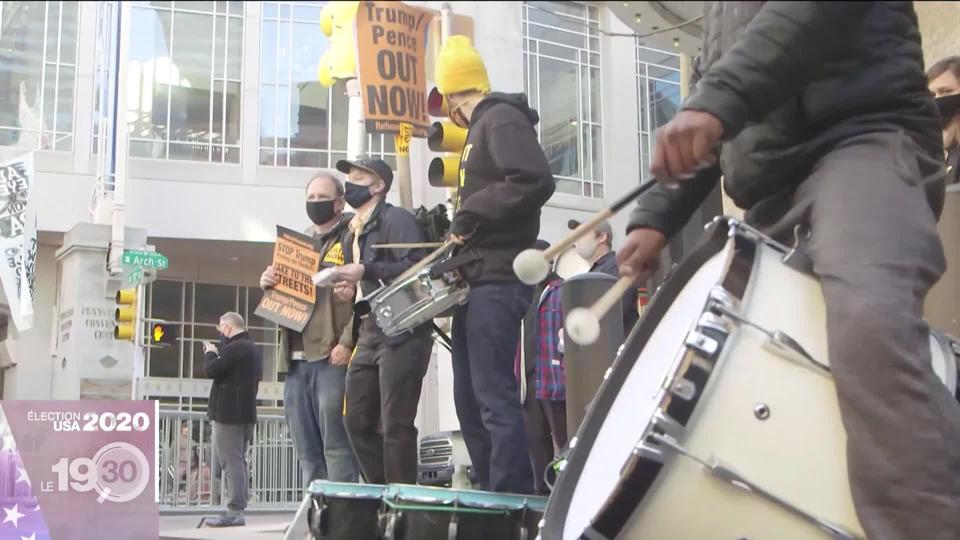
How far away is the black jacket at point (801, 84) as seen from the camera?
5.69 ft

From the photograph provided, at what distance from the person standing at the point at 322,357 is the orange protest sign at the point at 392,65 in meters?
3.13

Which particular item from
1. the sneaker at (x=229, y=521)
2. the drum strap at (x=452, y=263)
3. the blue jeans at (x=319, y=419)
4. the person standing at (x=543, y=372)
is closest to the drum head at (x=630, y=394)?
the drum strap at (x=452, y=263)

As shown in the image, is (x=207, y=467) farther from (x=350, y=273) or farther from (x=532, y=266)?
(x=532, y=266)

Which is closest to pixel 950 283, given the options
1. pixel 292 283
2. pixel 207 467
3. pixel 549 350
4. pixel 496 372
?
pixel 496 372

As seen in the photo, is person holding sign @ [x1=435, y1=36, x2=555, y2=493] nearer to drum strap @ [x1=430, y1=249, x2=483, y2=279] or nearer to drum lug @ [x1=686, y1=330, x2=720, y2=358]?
drum strap @ [x1=430, y1=249, x2=483, y2=279]

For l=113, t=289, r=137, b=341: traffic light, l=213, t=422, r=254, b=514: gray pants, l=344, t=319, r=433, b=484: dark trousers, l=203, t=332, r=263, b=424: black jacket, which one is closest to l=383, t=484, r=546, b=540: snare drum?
l=344, t=319, r=433, b=484: dark trousers

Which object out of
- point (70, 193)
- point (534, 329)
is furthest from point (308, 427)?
point (70, 193)

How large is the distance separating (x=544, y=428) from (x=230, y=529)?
2.59 m

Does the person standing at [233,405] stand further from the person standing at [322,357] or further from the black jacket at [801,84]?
the black jacket at [801,84]

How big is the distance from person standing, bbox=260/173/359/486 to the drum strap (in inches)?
62.2

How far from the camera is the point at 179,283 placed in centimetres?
1881

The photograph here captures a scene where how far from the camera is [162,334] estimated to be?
16547mm

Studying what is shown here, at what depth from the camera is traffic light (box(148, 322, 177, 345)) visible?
1653 cm

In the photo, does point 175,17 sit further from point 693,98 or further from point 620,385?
point 620,385
